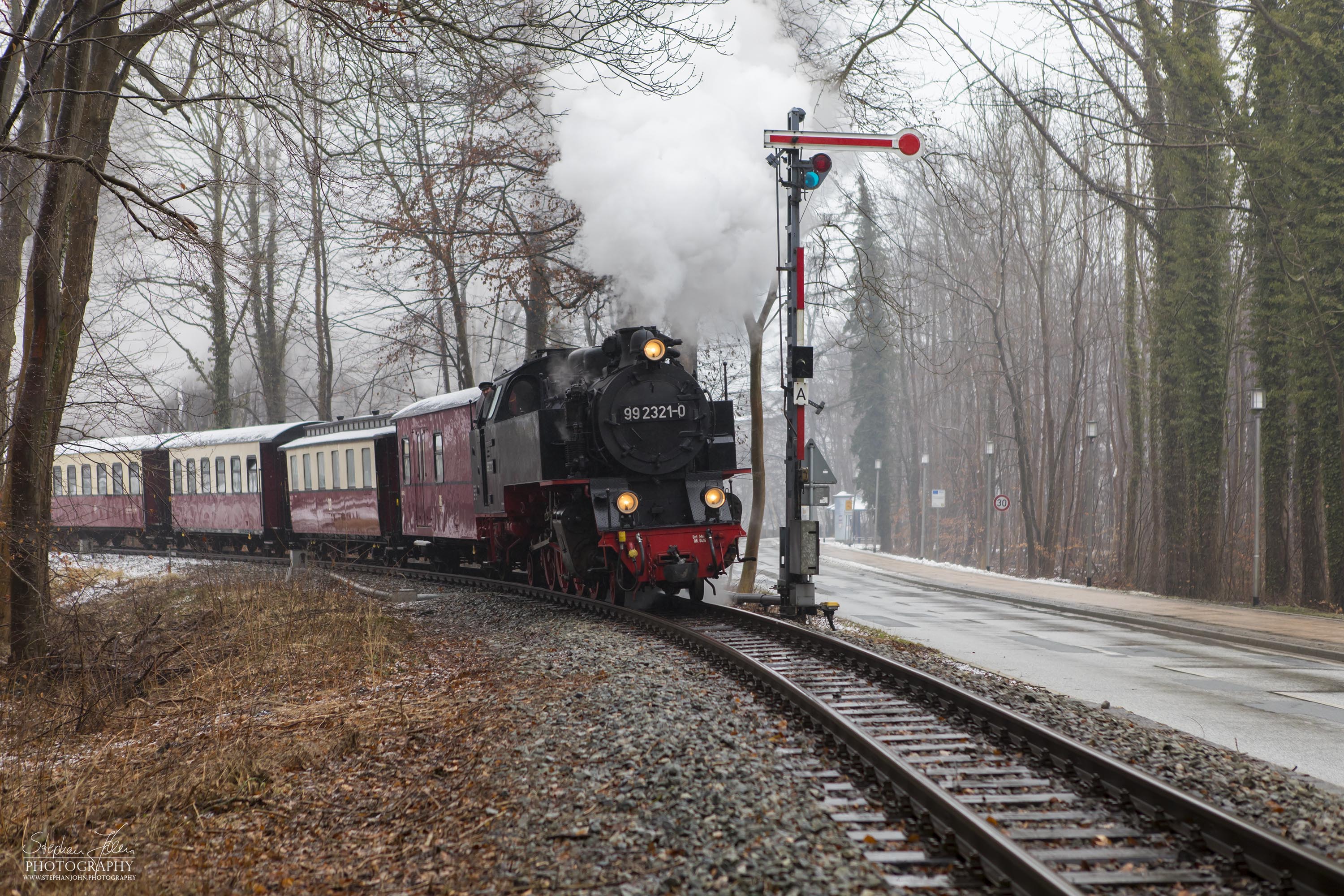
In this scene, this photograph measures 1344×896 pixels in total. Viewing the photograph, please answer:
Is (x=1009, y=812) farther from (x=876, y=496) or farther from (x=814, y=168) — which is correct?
(x=876, y=496)

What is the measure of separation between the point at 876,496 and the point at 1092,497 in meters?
15.8

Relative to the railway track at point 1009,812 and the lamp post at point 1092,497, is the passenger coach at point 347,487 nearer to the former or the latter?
the railway track at point 1009,812

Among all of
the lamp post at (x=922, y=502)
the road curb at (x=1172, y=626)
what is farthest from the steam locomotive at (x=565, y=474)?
the lamp post at (x=922, y=502)

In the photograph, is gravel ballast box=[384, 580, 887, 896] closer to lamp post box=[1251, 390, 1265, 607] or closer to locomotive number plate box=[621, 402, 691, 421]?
locomotive number plate box=[621, 402, 691, 421]

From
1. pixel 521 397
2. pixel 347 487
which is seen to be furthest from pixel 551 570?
pixel 347 487

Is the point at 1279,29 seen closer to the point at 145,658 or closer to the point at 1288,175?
the point at 1288,175

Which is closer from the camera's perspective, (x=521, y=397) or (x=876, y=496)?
(x=521, y=397)

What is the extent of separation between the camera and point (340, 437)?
2012 cm

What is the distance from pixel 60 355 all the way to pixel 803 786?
7839 mm

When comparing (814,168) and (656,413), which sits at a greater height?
(814,168)

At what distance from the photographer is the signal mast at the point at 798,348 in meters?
11.1

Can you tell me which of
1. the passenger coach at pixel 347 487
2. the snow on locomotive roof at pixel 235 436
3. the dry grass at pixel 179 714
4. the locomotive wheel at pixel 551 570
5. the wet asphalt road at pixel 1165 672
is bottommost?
the wet asphalt road at pixel 1165 672

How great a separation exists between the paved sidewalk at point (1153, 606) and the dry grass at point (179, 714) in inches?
445

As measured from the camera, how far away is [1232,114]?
17.6 meters
